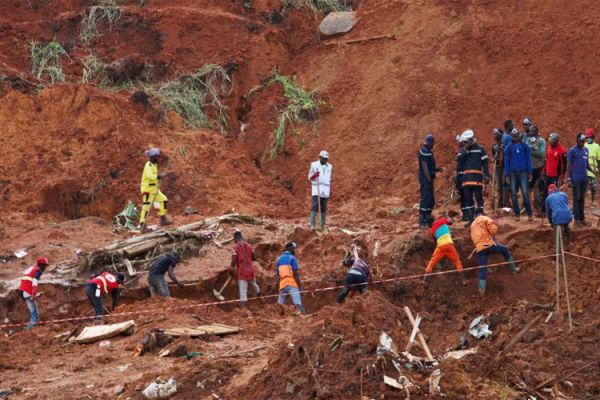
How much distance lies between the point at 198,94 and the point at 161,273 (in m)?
8.34

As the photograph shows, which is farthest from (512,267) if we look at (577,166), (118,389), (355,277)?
(118,389)

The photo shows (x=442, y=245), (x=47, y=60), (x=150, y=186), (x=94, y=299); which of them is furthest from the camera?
(x=47, y=60)

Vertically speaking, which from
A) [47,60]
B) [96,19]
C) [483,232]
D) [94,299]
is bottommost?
[94,299]

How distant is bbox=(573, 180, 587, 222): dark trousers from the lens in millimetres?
16469

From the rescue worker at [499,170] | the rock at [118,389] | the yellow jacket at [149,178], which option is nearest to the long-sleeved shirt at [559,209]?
the rescue worker at [499,170]

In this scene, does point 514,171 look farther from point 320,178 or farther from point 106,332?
point 106,332

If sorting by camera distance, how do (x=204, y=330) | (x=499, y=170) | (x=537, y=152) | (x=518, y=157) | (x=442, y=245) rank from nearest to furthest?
1. (x=204, y=330)
2. (x=442, y=245)
3. (x=518, y=157)
4. (x=537, y=152)
5. (x=499, y=170)

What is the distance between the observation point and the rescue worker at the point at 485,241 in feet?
50.7

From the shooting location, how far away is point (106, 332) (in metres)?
15.0

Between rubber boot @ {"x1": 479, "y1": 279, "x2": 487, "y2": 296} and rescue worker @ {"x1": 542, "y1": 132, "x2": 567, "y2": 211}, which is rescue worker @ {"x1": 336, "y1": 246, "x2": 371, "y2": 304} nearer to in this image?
rubber boot @ {"x1": 479, "y1": 279, "x2": 487, "y2": 296}

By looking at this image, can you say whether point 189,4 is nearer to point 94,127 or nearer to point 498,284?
point 94,127

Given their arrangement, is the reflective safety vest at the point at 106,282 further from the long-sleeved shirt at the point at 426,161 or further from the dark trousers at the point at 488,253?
the dark trousers at the point at 488,253

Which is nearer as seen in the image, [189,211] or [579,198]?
[579,198]

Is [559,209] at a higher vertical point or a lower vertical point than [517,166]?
lower
